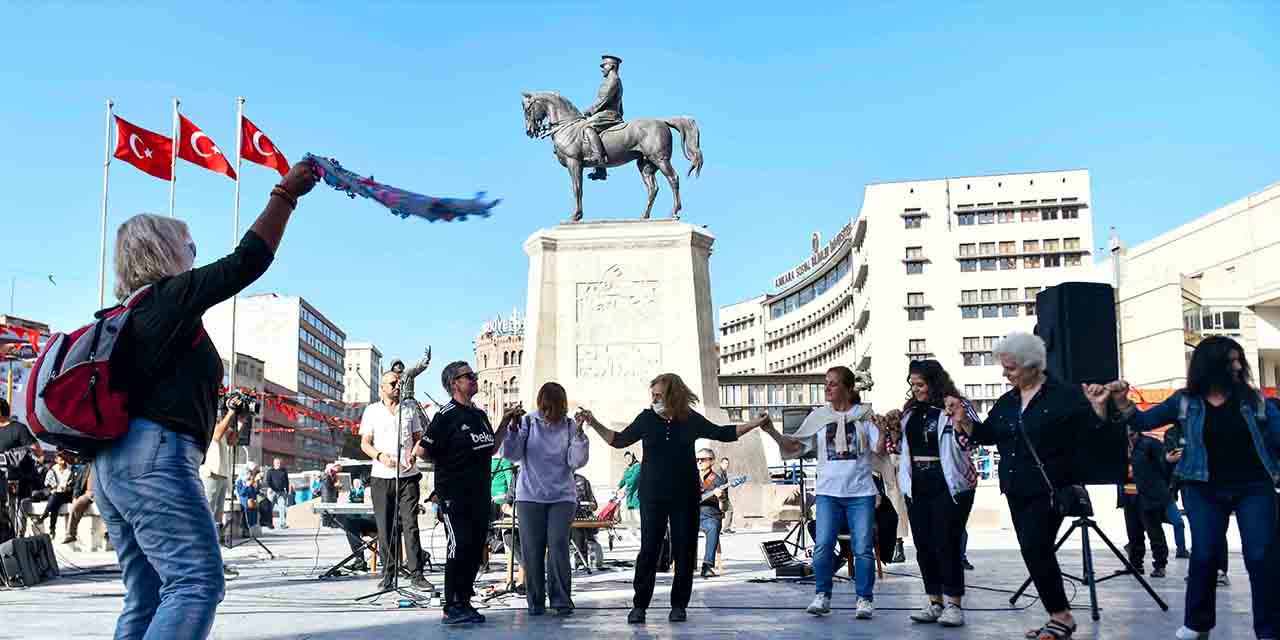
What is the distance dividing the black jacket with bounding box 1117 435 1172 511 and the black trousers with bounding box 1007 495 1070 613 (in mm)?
5401

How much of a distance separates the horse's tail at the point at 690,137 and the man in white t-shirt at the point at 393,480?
50.1 feet

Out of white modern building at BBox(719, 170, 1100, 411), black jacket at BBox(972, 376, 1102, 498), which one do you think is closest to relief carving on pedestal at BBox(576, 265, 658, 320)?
black jacket at BBox(972, 376, 1102, 498)

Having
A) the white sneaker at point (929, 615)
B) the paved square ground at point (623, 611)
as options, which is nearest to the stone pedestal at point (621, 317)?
the paved square ground at point (623, 611)

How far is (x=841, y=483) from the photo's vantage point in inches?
315

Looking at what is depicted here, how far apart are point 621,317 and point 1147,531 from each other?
44.6 feet

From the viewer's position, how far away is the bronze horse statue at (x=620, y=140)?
2403cm

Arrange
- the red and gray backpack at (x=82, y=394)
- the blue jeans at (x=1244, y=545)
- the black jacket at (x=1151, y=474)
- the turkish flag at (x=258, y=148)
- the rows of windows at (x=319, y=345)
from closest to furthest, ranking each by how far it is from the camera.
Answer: the red and gray backpack at (x=82, y=394) → the blue jeans at (x=1244, y=545) → the black jacket at (x=1151, y=474) → the turkish flag at (x=258, y=148) → the rows of windows at (x=319, y=345)

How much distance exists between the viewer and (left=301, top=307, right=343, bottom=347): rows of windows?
135100 millimetres

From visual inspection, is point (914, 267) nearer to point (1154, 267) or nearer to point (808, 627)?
point (1154, 267)

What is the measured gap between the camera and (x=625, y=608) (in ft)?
28.4

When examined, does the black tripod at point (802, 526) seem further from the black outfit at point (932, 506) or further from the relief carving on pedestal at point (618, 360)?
the relief carving on pedestal at point (618, 360)

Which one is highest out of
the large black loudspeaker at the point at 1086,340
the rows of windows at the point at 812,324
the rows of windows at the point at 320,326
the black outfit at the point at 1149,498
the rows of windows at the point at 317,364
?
the rows of windows at the point at 320,326

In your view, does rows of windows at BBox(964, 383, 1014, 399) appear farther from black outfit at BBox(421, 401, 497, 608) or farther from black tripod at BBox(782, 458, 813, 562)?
black outfit at BBox(421, 401, 497, 608)

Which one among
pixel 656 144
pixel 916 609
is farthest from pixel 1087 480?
pixel 656 144
